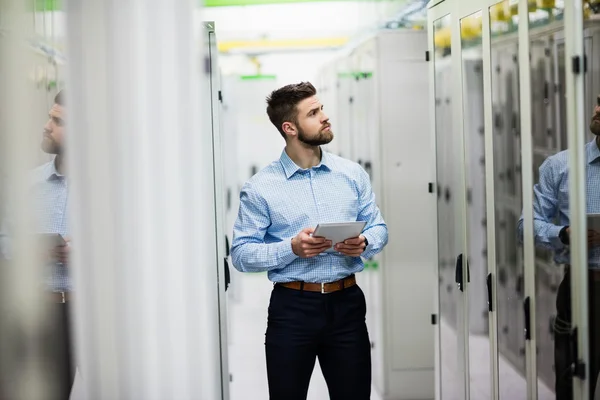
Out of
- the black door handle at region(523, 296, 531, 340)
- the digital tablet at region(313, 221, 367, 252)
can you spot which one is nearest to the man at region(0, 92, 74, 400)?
the digital tablet at region(313, 221, 367, 252)

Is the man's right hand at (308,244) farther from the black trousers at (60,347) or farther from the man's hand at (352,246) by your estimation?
the black trousers at (60,347)

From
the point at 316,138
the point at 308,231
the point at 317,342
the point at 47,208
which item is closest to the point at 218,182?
the point at 316,138

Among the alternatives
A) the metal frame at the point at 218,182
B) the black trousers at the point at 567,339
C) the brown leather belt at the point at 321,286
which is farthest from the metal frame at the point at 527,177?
the metal frame at the point at 218,182

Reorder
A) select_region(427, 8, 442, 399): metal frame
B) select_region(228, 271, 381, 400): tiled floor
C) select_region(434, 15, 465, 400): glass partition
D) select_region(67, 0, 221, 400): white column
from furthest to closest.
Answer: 1. select_region(228, 271, 381, 400): tiled floor
2. select_region(427, 8, 442, 399): metal frame
3. select_region(434, 15, 465, 400): glass partition
4. select_region(67, 0, 221, 400): white column

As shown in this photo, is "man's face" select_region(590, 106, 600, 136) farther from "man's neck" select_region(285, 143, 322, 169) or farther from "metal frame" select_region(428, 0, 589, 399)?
"man's neck" select_region(285, 143, 322, 169)

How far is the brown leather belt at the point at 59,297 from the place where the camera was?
1.39 metres

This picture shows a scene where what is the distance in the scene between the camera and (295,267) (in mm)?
2992

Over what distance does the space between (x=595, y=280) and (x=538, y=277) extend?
345 mm

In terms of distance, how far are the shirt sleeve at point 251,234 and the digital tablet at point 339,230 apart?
24 cm

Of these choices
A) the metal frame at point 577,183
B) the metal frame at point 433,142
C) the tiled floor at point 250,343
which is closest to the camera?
the metal frame at point 577,183

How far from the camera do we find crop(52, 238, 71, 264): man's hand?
1.38 metres

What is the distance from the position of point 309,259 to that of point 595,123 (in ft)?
3.77

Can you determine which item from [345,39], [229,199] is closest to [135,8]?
[229,199]

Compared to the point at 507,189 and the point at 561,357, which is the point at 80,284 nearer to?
the point at 561,357
